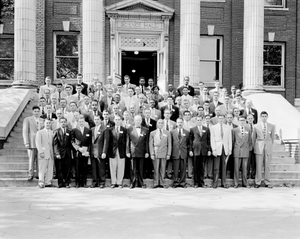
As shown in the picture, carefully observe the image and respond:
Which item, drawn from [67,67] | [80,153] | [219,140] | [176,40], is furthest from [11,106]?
[176,40]

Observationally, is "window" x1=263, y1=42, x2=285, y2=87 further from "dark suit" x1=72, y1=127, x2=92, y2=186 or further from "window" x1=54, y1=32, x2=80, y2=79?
"dark suit" x1=72, y1=127, x2=92, y2=186

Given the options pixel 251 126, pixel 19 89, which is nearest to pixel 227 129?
pixel 251 126

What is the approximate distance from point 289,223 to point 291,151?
633cm

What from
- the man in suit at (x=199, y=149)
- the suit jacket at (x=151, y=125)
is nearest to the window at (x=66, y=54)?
the suit jacket at (x=151, y=125)

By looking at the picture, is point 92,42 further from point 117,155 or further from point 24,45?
point 117,155

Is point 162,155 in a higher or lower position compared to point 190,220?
higher

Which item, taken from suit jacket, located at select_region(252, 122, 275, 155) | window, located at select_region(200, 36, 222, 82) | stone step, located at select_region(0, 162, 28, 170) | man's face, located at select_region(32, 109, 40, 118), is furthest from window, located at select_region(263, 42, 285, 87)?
stone step, located at select_region(0, 162, 28, 170)

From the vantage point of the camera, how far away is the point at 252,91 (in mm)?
18297

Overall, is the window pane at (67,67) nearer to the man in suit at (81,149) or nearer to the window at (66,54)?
the window at (66,54)

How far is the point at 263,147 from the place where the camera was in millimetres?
11867

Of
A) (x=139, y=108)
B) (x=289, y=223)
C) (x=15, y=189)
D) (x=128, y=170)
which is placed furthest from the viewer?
(x=139, y=108)

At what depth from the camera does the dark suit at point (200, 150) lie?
11547 mm

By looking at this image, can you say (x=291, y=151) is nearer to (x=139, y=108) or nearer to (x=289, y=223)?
(x=139, y=108)

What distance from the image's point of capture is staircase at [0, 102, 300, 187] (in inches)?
451
